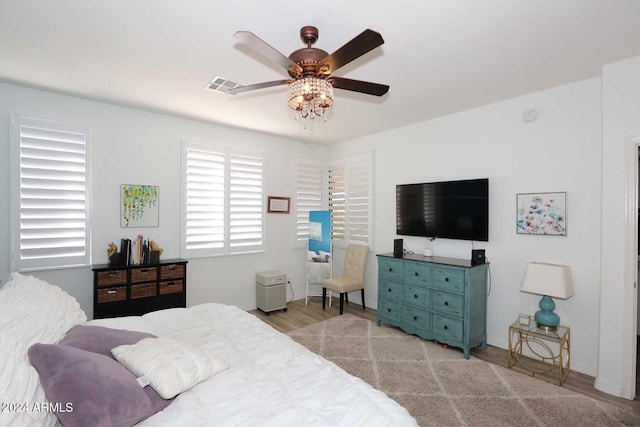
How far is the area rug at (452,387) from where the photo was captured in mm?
2303

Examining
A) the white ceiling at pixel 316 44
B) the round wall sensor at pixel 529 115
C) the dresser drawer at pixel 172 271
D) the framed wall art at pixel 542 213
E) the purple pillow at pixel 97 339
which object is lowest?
the dresser drawer at pixel 172 271

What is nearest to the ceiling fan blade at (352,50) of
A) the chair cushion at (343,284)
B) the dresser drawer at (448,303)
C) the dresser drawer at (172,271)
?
the dresser drawer at (448,303)

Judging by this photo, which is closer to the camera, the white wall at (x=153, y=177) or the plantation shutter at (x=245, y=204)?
the white wall at (x=153, y=177)

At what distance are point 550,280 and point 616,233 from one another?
641mm

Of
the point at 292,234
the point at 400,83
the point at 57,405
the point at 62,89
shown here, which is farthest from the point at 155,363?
the point at 292,234

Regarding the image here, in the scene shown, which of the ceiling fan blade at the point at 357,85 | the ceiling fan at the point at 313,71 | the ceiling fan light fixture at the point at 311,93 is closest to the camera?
the ceiling fan at the point at 313,71

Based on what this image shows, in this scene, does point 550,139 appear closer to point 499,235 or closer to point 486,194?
point 486,194

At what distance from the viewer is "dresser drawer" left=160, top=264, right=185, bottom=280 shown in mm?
3789

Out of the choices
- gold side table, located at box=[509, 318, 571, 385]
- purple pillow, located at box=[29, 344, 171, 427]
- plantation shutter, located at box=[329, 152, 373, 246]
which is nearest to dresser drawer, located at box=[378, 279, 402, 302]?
plantation shutter, located at box=[329, 152, 373, 246]

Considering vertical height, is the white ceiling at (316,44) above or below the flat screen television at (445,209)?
above

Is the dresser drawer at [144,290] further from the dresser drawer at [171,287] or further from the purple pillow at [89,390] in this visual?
the purple pillow at [89,390]

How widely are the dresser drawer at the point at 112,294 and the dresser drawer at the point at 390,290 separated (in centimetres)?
314

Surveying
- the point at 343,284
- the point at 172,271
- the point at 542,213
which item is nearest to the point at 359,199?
the point at 343,284

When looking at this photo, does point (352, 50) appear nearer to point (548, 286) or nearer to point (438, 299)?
point (548, 286)
